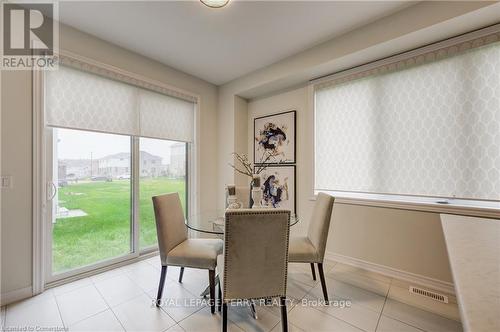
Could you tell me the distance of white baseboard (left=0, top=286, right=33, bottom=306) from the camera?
1.89m

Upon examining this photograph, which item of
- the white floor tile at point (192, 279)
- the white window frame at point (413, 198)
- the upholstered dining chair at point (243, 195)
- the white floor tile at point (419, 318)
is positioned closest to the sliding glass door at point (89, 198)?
the white floor tile at point (192, 279)

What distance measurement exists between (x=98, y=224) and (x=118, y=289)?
88 cm

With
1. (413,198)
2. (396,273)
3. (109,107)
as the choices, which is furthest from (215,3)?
(396,273)

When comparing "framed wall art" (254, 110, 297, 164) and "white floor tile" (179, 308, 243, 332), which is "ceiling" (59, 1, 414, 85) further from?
"white floor tile" (179, 308, 243, 332)

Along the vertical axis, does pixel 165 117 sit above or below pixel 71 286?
above

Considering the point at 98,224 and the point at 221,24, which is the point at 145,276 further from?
the point at 221,24

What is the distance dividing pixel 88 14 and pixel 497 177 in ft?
13.5

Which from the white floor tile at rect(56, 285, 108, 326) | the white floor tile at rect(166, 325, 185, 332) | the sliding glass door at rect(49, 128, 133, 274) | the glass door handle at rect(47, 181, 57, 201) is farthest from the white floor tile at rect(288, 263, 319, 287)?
the glass door handle at rect(47, 181, 57, 201)

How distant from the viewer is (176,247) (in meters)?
2.03

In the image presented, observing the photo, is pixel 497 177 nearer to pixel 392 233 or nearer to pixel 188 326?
pixel 392 233

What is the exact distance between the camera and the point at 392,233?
2.39 m

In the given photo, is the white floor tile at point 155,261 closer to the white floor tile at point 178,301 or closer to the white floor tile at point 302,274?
the white floor tile at point 178,301

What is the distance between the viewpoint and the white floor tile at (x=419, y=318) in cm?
163

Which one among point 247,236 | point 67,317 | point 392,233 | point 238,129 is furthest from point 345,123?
point 67,317
